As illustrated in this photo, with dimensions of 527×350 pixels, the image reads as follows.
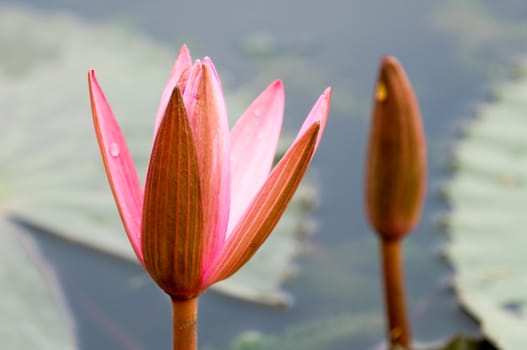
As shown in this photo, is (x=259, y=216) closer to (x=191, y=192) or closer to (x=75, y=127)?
(x=191, y=192)

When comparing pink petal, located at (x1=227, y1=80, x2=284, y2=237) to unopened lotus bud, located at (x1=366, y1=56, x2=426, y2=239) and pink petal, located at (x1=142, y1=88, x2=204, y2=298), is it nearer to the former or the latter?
pink petal, located at (x1=142, y1=88, x2=204, y2=298)

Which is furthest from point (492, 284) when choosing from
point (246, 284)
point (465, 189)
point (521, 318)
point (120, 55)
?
point (120, 55)

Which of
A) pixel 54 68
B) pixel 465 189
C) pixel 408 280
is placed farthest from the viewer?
pixel 54 68

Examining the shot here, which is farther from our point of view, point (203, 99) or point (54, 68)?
point (54, 68)

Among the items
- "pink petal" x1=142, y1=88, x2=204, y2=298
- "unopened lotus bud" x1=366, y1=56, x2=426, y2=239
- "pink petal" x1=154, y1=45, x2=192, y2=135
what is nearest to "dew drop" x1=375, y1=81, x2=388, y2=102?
"unopened lotus bud" x1=366, y1=56, x2=426, y2=239

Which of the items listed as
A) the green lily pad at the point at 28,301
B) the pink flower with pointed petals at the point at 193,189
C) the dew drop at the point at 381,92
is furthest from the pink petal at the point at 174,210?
the green lily pad at the point at 28,301

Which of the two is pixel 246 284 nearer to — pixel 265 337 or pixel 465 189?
pixel 265 337
